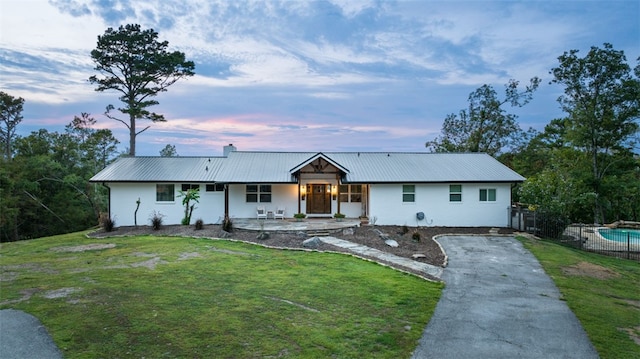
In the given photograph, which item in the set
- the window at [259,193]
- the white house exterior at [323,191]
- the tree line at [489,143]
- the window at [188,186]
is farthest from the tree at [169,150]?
the window at [259,193]

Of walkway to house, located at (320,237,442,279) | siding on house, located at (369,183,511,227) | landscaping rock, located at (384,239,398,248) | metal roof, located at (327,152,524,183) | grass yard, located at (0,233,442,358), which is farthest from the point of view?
metal roof, located at (327,152,524,183)

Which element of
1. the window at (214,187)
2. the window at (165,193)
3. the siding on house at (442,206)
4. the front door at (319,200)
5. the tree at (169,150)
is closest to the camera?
the siding on house at (442,206)

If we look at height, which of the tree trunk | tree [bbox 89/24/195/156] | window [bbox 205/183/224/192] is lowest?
window [bbox 205/183/224/192]

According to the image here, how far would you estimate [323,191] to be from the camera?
22.2 m

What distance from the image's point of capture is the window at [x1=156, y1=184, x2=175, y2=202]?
21156 mm

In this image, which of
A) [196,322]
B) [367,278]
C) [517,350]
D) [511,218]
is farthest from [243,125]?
[517,350]

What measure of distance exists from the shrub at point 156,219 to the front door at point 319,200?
8.58 m

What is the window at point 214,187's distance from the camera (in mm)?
21383

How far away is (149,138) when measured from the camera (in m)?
32.4

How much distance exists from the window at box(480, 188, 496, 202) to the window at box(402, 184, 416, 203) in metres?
4.05

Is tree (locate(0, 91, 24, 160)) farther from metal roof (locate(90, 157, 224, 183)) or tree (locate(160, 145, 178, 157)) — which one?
metal roof (locate(90, 157, 224, 183))

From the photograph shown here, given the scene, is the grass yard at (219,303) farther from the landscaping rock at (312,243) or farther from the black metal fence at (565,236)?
the black metal fence at (565,236)

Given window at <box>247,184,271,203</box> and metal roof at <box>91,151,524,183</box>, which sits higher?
metal roof at <box>91,151,524,183</box>

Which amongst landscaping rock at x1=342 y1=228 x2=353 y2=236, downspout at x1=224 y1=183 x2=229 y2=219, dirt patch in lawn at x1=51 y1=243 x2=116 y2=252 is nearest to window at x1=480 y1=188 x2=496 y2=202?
landscaping rock at x1=342 y1=228 x2=353 y2=236
